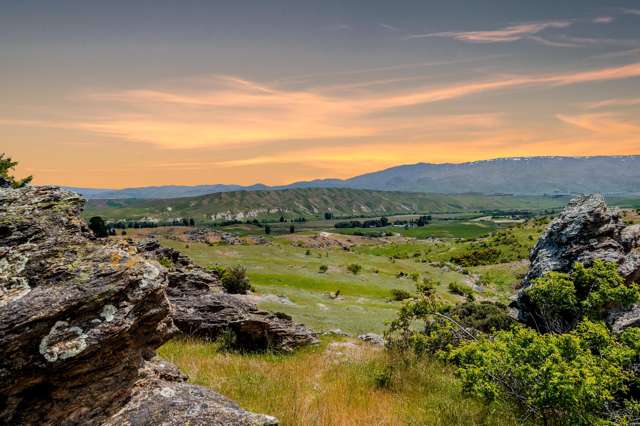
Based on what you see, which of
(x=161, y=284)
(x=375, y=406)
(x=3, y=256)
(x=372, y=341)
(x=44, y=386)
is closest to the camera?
(x=44, y=386)

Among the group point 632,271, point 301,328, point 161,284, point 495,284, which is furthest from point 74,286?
point 495,284

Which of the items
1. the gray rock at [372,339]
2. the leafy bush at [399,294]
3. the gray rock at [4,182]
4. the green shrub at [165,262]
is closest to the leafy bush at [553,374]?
the gray rock at [372,339]

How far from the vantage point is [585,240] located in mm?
19688

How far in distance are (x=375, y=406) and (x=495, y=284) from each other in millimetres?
89434

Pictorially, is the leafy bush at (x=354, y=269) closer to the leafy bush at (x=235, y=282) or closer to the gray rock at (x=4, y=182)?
the leafy bush at (x=235, y=282)

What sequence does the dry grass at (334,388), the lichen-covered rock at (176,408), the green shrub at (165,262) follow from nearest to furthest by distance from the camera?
1. the lichen-covered rock at (176,408)
2. the dry grass at (334,388)
3. the green shrub at (165,262)

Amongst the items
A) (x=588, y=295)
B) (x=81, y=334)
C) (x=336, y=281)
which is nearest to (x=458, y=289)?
(x=336, y=281)

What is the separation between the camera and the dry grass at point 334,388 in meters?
9.91

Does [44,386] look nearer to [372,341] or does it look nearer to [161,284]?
[161,284]

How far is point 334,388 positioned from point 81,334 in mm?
7733

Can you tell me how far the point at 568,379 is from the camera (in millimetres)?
8320

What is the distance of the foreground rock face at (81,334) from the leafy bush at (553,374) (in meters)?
6.04

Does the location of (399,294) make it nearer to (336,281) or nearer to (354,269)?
(336,281)

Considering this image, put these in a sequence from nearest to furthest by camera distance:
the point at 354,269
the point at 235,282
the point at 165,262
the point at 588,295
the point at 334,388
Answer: the point at 334,388
the point at 588,295
the point at 165,262
the point at 235,282
the point at 354,269
